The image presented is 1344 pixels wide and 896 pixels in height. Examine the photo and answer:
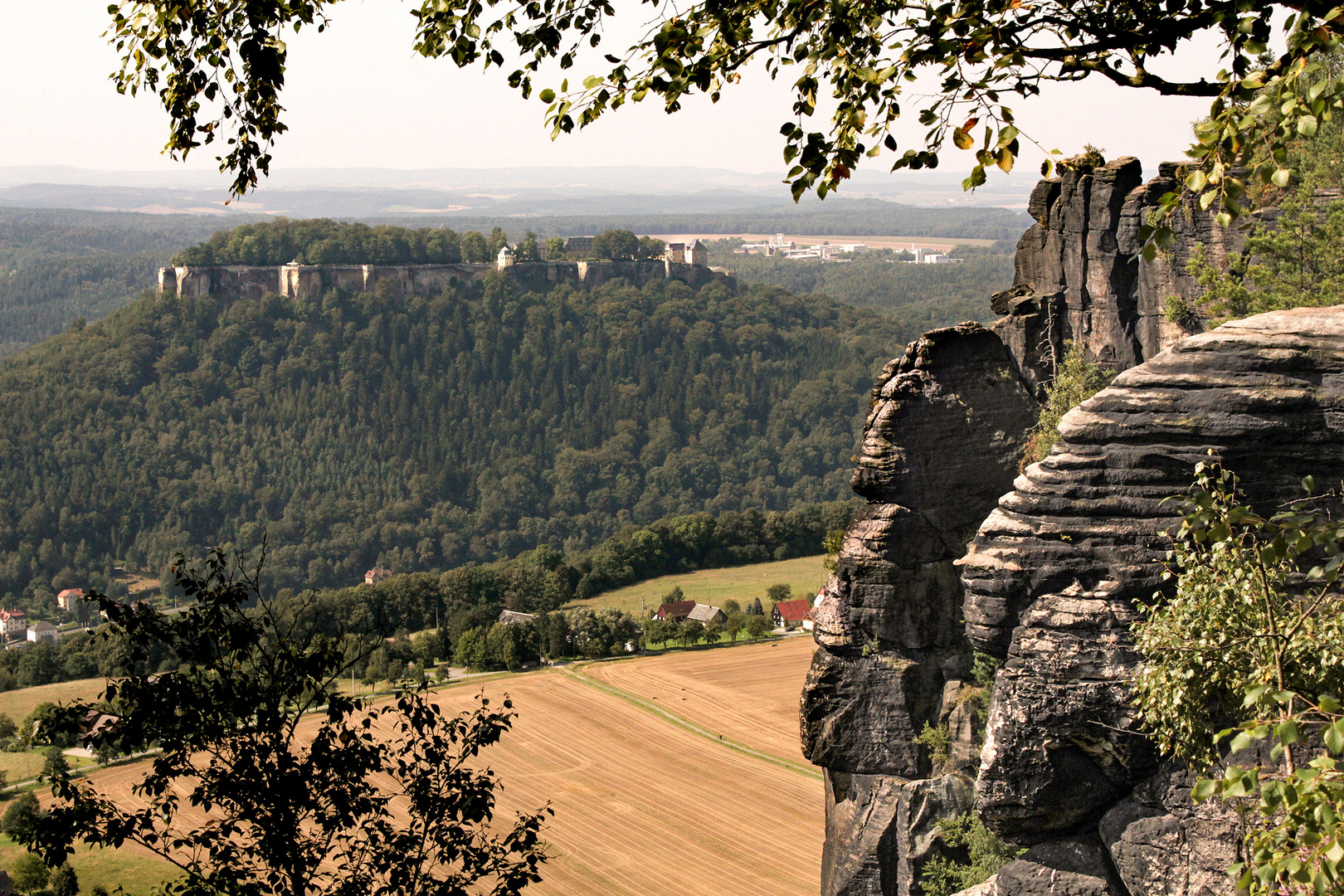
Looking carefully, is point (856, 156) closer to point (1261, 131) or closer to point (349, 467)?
point (1261, 131)

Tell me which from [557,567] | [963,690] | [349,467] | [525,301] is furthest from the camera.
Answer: [525,301]

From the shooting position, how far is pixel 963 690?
18.3 m

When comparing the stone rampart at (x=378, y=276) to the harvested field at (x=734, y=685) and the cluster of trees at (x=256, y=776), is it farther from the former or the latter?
the cluster of trees at (x=256, y=776)

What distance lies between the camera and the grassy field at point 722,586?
3275 inches

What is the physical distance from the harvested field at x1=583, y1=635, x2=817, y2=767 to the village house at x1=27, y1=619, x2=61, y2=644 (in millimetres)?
50528

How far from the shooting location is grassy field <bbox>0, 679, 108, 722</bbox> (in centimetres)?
5991

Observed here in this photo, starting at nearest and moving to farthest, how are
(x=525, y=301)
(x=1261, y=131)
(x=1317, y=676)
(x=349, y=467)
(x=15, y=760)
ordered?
(x=1261, y=131)
(x=1317, y=676)
(x=15, y=760)
(x=349, y=467)
(x=525, y=301)

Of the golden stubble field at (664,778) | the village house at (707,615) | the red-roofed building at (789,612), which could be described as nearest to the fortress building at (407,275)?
the village house at (707,615)

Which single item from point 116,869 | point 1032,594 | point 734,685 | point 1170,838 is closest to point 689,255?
point 734,685

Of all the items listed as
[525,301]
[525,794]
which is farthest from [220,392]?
[525,794]

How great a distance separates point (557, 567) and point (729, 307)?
89.6 meters

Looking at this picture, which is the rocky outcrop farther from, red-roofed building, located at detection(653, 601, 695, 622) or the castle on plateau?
the castle on plateau

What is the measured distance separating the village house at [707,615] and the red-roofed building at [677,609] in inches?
13.1

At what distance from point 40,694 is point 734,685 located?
1380 inches
